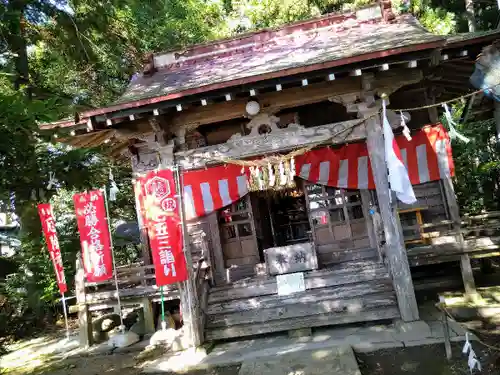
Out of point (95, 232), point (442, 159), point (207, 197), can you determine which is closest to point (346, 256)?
point (442, 159)

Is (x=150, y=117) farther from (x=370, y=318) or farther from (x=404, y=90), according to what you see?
(x=404, y=90)

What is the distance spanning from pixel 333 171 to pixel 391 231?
81.6 inches

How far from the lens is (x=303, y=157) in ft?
26.8

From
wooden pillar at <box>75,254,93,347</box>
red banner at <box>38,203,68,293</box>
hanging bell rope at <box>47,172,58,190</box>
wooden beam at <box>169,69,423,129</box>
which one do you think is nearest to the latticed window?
wooden beam at <box>169,69,423,129</box>

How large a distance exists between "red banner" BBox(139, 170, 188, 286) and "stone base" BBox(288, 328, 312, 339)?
2.28 metres

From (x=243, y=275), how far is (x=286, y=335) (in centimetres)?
226

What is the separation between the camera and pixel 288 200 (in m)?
13.0

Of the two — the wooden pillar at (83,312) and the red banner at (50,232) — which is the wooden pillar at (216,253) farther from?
the red banner at (50,232)

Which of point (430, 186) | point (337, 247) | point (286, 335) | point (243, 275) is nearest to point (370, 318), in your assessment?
point (286, 335)

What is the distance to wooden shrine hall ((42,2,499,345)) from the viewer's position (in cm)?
671

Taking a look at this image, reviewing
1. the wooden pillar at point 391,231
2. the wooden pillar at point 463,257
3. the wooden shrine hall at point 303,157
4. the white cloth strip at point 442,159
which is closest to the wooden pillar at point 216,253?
the wooden shrine hall at point 303,157

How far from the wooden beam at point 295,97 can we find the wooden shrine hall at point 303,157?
20 millimetres

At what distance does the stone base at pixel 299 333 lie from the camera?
23.0 ft

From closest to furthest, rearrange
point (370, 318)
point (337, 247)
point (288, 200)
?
point (370, 318)
point (337, 247)
point (288, 200)
